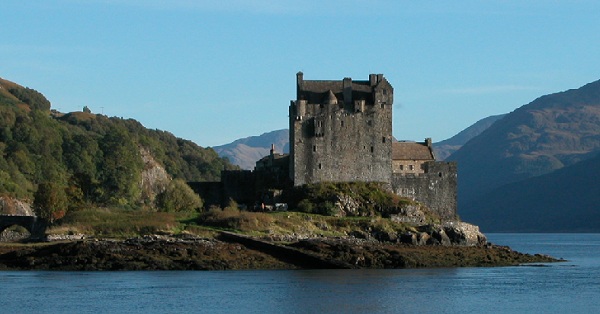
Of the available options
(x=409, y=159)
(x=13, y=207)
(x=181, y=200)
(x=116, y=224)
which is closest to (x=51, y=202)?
(x=116, y=224)

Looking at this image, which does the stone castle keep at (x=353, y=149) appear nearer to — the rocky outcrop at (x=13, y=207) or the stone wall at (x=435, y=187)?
the stone wall at (x=435, y=187)

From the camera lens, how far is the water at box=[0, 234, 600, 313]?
187ft

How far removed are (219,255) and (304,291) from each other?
14.1 meters

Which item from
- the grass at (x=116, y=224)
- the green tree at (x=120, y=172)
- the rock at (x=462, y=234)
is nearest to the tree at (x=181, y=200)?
the grass at (x=116, y=224)

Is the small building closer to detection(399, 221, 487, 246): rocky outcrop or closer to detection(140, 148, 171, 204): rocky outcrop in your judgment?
detection(399, 221, 487, 246): rocky outcrop

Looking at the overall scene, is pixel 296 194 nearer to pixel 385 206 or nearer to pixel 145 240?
pixel 385 206

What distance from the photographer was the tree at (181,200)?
3812 inches

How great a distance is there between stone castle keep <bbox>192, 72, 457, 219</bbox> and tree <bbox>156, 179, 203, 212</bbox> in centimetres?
441

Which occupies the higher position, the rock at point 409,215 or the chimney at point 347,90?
the chimney at point 347,90

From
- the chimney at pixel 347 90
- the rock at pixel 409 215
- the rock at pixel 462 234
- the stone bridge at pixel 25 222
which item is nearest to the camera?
the stone bridge at pixel 25 222

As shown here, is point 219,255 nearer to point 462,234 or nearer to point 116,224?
point 116,224

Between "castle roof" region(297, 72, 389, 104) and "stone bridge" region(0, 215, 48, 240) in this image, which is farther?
"castle roof" region(297, 72, 389, 104)

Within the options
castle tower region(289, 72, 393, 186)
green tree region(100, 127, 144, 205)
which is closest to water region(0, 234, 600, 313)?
castle tower region(289, 72, 393, 186)

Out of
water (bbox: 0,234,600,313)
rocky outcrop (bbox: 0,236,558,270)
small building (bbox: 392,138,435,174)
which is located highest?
small building (bbox: 392,138,435,174)
